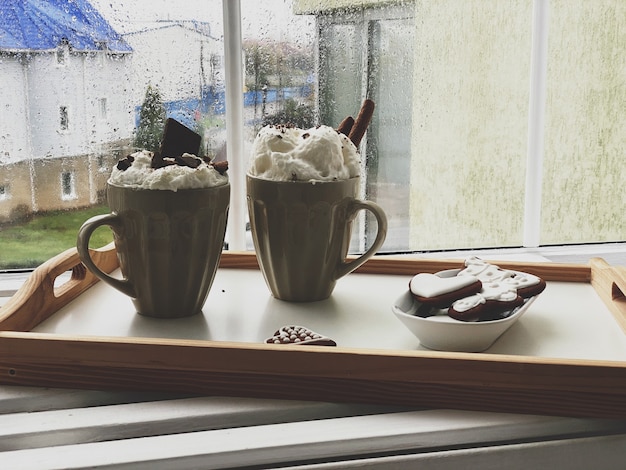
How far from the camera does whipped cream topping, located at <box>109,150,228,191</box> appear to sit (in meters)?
0.87

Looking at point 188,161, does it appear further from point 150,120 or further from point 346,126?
point 150,120

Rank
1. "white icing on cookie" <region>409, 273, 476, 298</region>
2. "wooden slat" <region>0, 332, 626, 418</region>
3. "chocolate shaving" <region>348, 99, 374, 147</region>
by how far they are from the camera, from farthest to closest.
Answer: "chocolate shaving" <region>348, 99, 374, 147</region> < "white icing on cookie" <region>409, 273, 476, 298</region> < "wooden slat" <region>0, 332, 626, 418</region>

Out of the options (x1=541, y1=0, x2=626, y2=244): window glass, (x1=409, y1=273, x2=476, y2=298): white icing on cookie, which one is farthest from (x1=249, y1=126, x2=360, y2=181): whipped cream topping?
(x1=541, y1=0, x2=626, y2=244): window glass

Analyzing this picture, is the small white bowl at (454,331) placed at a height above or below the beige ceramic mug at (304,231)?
below

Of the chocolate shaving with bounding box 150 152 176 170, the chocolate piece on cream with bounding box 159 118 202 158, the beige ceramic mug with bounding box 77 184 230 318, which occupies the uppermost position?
the chocolate piece on cream with bounding box 159 118 202 158

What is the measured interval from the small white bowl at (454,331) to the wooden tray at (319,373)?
0.14ft

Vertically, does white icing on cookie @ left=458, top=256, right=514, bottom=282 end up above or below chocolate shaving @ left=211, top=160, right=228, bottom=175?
below

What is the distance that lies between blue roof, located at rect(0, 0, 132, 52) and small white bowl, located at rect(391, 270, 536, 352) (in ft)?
2.75

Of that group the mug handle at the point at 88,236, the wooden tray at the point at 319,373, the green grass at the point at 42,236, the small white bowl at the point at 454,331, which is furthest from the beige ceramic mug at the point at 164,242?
the green grass at the point at 42,236

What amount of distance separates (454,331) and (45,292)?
18.3 inches

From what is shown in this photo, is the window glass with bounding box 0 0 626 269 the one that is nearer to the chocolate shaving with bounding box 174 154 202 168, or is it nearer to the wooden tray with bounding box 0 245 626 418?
the chocolate shaving with bounding box 174 154 202 168

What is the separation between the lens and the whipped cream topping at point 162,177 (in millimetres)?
874

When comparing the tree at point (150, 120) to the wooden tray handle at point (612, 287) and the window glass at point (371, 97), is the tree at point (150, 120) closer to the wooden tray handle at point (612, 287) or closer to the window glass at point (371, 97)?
the window glass at point (371, 97)

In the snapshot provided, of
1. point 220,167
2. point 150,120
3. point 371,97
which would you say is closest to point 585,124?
point 371,97
